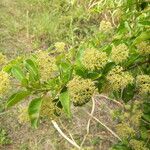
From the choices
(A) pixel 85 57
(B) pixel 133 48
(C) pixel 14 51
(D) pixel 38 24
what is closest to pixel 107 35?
(B) pixel 133 48

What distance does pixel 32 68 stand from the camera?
1103 mm

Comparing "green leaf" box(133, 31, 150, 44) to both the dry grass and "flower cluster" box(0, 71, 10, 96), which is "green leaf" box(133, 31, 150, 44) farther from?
the dry grass

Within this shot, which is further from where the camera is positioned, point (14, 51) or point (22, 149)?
point (14, 51)

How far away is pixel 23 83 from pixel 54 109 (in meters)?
0.11

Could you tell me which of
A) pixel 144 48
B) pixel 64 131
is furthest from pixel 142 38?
pixel 64 131

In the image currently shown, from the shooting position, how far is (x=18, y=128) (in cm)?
286

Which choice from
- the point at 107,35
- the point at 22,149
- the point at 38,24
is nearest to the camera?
the point at 107,35

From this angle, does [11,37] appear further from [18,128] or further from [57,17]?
[18,128]

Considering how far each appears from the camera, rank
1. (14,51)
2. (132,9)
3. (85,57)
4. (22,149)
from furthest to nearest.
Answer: (14,51) < (22,149) < (132,9) < (85,57)

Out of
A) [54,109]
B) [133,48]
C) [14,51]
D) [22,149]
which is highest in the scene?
[133,48]

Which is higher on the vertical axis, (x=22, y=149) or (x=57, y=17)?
(x=57, y=17)

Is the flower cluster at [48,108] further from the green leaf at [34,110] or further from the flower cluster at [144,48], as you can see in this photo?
the flower cluster at [144,48]

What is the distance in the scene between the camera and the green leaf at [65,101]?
3.51ft

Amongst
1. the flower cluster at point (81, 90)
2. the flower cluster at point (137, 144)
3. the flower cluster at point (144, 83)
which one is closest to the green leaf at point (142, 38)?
the flower cluster at point (144, 83)
